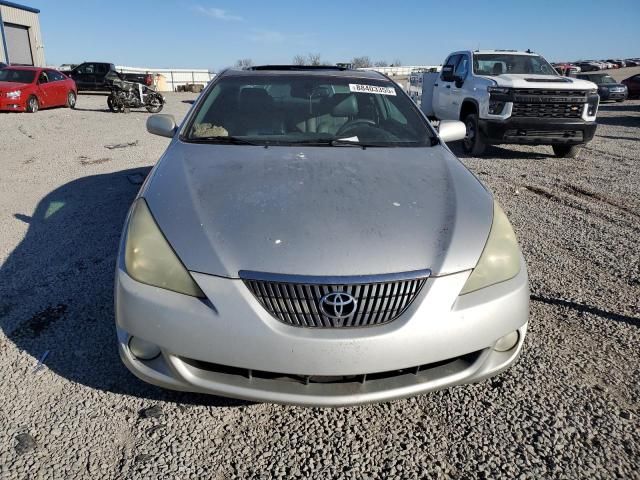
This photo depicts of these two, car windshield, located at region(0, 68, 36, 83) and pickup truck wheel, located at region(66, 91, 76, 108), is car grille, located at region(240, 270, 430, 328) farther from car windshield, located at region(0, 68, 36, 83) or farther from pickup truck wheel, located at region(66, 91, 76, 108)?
pickup truck wheel, located at region(66, 91, 76, 108)

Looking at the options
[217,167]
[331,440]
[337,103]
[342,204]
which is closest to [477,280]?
[342,204]

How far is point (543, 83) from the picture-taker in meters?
7.77

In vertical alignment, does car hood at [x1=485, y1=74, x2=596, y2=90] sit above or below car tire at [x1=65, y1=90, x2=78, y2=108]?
above

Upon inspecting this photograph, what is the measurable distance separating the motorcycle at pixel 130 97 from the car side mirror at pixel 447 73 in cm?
1086

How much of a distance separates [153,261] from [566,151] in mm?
8421

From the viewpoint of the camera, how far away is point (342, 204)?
2.17 metres

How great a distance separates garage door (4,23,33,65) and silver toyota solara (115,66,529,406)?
34.4 meters

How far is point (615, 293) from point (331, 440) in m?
2.43

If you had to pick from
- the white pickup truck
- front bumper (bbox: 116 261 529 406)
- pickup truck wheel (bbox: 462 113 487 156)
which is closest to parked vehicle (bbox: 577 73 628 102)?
the white pickup truck

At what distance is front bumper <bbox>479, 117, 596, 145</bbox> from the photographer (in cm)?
774

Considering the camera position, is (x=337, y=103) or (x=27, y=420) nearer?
(x=27, y=420)

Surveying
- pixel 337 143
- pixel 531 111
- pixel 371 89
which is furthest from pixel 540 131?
pixel 337 143

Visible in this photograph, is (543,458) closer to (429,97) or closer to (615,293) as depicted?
(615,293)

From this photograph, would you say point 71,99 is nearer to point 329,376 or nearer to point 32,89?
point 32,89
